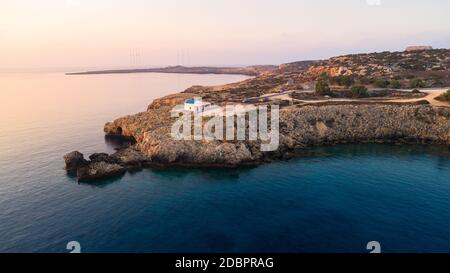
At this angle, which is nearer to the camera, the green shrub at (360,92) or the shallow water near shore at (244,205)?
the shallow water near shore at (244,205)

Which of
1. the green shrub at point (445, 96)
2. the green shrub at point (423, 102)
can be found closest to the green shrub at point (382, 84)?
the green shrub at point (445, 96)

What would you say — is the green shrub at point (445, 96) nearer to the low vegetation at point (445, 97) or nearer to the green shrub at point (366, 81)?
the low vegetation at point (445, 97)

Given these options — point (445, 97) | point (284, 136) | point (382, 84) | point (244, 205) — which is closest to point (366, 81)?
point (382, 84)

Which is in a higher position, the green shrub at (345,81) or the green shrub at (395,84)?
the green shrub at (345,81)

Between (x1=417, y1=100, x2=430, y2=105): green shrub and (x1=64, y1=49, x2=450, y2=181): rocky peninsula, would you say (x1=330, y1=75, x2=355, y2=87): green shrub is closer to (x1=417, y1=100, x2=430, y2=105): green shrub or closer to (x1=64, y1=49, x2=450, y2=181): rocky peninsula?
(x1=64, y1=49, x2=450, y2=181): rocky peninsula

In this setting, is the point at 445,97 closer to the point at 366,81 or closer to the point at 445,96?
the point at 445,96
